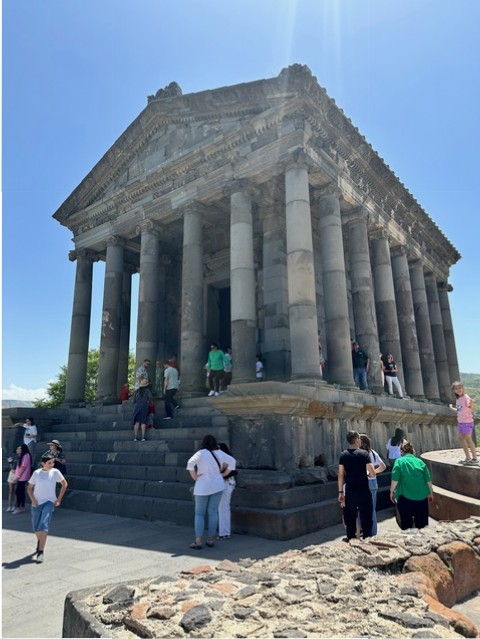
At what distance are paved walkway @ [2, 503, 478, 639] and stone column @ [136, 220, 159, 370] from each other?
7.58m

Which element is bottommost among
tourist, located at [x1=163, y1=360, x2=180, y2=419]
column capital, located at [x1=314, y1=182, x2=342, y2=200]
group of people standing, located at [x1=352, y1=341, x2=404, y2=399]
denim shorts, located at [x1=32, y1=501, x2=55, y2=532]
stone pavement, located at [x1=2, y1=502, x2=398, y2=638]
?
stone pavement, located at [x1=2, y1=502, x2=398, y2=638]

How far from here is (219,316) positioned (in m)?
21.1

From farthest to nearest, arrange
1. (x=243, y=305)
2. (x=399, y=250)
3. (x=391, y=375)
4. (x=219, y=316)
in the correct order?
(x=219, y=316) → (x=399, y=250) → (x=391, y=375) → (x=243, y=305)

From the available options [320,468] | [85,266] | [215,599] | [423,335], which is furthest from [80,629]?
[423,335]

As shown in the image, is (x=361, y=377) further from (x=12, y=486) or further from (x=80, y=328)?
(x=80, y=328)

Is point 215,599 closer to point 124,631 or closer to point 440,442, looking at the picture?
point 124,631

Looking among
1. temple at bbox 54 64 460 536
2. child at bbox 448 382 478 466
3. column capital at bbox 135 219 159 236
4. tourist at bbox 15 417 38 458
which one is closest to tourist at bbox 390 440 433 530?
temple at bbox 54 64 460 536

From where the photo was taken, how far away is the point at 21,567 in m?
5.87

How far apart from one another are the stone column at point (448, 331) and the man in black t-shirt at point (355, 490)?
19332mm

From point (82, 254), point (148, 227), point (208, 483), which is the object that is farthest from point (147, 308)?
point (208, 483)

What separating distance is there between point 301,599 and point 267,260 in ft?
47.4

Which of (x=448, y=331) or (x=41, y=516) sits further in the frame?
(x=448, y=331)

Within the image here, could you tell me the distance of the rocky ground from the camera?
2.95m

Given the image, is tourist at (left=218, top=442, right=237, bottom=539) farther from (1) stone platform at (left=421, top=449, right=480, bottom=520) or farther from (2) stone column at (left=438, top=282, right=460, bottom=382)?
→ (2) stone column at (left=438, top=282, right=460, bottom=382)
